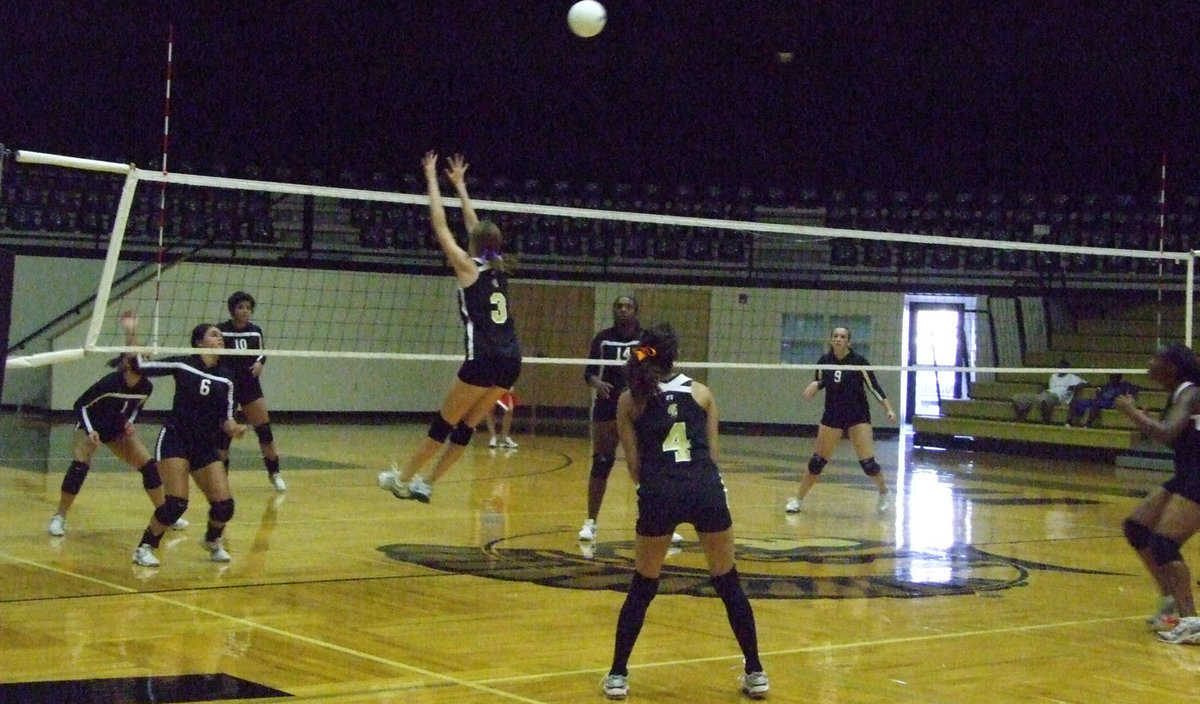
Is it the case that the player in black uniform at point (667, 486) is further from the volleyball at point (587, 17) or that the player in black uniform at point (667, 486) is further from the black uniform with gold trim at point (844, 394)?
the black uniform with gold trim at point (844, 394)

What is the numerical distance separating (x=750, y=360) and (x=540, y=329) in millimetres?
3710

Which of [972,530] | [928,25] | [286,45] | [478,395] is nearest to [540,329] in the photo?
[286,45]

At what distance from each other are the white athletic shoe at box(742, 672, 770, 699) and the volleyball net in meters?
15.8

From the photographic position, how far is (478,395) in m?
8.07

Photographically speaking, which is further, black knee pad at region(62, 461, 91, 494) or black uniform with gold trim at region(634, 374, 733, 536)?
black knee pad at region(62, 461, 91, 494)

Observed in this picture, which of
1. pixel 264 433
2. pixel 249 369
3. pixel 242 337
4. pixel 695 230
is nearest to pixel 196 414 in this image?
pixel 242 337

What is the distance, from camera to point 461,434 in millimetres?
8273

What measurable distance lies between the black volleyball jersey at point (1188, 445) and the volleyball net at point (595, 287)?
554 inches

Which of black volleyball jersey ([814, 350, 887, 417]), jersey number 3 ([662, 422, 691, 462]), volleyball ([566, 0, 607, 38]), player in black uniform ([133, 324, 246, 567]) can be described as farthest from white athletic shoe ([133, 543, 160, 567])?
black volleyball jersey ([814, 350, 887, 417])

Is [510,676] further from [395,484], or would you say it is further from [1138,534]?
[1138,534]

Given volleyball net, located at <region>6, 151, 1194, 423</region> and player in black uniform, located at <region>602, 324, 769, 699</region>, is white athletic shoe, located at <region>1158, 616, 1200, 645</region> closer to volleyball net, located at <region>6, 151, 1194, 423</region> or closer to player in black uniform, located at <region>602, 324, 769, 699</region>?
player in black uniform, located at <region>602, 324, 769, 699</region>

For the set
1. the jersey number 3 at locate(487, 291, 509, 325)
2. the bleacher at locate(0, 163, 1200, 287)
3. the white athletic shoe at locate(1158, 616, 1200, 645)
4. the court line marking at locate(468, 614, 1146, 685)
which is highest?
the bleacher at locate(0, 163, 1200, 287)

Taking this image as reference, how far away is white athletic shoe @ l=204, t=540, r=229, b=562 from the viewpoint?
29.8ft

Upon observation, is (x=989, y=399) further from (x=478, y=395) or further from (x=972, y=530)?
(x=478, y=395)
